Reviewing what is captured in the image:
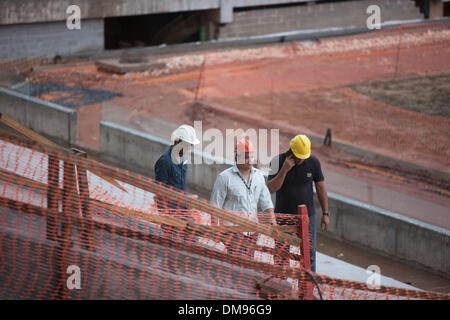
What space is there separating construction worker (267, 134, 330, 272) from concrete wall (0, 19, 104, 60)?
714 inches

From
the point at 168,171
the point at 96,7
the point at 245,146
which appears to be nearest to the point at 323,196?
the point at 245,146

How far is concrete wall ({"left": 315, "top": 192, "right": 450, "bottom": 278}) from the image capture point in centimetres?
900

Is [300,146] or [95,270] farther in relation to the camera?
[300,146]

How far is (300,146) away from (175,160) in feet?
4.68

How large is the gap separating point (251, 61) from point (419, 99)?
780 centimetres

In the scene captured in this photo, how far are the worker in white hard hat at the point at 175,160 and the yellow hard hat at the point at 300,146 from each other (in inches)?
43.9

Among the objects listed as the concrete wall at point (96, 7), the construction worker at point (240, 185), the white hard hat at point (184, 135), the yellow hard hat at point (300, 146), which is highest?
the concrete wall at point (96, 7)

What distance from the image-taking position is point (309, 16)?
3055 centimetres

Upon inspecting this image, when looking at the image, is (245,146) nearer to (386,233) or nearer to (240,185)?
(240,185)

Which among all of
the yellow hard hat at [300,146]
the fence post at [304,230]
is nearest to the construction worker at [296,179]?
the yellow hard hat at [300,146]

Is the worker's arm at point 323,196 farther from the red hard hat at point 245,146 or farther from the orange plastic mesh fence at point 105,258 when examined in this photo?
the orange plastic mesh fence at point 105,258

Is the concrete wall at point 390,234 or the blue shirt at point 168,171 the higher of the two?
the blue shirt at point 168,171

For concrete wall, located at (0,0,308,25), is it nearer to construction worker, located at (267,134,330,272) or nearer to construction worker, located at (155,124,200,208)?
construction worker, located at (155,124,200,208)

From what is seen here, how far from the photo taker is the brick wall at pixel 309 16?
29266 millimetres
